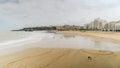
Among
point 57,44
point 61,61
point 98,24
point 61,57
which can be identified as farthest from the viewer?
point 98,24

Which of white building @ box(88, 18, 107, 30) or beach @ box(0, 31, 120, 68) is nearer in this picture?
beach @ box(0, 31, 120, 68)

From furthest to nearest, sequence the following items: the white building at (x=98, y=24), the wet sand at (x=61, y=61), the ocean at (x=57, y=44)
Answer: the white building at (x=98, y=24) < the ocean at (x=57, y=44) < the wet sand at (x=61, y=61)

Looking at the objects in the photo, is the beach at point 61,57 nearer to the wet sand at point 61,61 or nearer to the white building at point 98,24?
the wet sand at point 61,61

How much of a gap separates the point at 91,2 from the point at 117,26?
113ft

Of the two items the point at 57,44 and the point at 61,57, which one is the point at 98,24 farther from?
the point at 61,57

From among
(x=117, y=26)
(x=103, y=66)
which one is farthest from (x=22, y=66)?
(x=117, y=26)

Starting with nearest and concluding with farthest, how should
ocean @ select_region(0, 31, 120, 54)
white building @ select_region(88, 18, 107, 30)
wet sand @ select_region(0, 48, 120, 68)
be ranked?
1. wet sand @ select_region(0, 48, 120, 68)
2. ocean @ select_region(0, 31, 120, 54)
3. white building @ select_region(88, 18, 107, 30)

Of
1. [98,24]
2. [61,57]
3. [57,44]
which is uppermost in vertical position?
[98,24]

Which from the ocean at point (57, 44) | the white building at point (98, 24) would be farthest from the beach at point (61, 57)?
the white building at point (98, 24)

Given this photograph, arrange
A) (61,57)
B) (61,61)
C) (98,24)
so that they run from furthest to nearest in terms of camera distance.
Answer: (98,24), (61,57), (61,61)

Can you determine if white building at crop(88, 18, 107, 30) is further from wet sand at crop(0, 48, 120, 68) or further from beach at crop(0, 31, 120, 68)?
wet sand at crop(0, 48, 120, 68)

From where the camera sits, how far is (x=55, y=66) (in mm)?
3346

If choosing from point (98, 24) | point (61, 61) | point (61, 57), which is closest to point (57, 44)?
point (61, 57)

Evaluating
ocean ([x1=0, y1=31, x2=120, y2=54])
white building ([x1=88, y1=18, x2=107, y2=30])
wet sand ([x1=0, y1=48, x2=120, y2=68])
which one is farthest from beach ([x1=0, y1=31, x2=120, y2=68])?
white building ([x1=88, y1=18, x2=107, y2=30])
